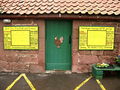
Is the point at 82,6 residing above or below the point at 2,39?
above

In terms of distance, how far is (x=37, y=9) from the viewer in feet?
25.1

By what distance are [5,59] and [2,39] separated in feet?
3.11

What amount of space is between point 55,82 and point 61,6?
3461 mm

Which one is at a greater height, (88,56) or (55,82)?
(88,56)

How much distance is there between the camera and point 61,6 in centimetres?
779

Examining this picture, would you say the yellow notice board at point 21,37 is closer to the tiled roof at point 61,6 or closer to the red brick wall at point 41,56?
the red brick wall at point 41,56

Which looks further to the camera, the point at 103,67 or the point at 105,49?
the point at 105,49

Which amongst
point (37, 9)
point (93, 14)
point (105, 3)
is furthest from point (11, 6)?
point (105, 3)

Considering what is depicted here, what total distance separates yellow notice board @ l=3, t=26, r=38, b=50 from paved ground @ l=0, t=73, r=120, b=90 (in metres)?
1.32

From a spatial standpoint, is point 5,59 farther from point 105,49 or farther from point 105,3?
point 105,3

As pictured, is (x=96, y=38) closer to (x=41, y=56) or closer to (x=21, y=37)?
(x=41, y=56)

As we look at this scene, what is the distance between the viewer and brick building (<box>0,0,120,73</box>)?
7539 millimetres

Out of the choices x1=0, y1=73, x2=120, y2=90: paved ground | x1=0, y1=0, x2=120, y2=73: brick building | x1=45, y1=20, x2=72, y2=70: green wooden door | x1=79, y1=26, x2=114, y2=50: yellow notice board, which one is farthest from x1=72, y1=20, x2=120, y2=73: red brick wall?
x1=0, y1=73, x2=120, y2=90: paved ground

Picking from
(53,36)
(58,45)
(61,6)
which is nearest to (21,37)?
(53,36)
